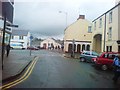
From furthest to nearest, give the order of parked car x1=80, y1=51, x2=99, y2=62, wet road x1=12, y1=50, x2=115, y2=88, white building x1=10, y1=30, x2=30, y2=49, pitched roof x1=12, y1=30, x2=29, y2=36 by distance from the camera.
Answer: pitched roof x1=12, y1=30, x2=29, y2=36 → white building x1=10, y1=30, x2=30, y2=49 → parked car x1=80, y1=51, x2=99, y2=62 → wet road x1=12, y1=50, x2=115, y2=88

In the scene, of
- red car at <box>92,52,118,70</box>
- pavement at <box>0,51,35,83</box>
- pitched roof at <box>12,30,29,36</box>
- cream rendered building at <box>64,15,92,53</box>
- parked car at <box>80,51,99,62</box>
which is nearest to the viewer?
pavement at <box>0,51,35,83</box>

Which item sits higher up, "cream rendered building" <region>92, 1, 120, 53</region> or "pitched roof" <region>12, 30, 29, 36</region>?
"pitched roof" <region>12, 30, 29, 36</region>

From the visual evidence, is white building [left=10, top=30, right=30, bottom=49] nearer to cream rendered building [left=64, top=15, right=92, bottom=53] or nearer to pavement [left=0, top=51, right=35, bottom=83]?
cream rendered building [left=64, top=15, right=92, bottom=53]

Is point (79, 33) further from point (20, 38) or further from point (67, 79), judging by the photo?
point (67, 79)

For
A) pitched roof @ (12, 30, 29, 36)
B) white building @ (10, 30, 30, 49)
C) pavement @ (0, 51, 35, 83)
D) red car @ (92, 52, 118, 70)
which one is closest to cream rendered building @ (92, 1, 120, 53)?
red car @ (92, 52, 118, 70)

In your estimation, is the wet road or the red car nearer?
the wet road

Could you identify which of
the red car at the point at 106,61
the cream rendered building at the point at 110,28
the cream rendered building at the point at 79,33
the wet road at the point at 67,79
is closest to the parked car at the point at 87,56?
the cream rendered building at the point at 110,28

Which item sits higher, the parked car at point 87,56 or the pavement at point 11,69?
the parked car at point 87,56

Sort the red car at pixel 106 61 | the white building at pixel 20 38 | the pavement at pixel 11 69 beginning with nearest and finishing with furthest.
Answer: the pavement at pixel 11 69, the red car at pixel 106 61, the white building at pixel 20 38

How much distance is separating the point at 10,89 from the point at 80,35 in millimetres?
64174

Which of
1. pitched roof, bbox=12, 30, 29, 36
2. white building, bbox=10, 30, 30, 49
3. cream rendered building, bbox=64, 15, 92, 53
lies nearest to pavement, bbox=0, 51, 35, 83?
cream rendered building, bbox=64, 15, 92, 53

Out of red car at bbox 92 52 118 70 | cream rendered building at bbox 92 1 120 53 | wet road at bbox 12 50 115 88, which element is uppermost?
cream rendered building at bbox 92 1 120 53

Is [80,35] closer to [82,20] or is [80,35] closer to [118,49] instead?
[82,20]

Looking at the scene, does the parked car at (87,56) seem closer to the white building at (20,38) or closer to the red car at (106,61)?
the red car at (106,61)
